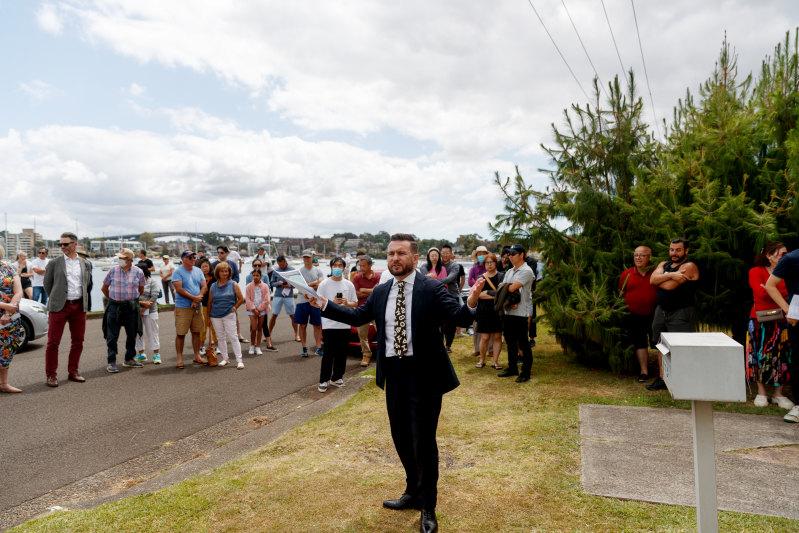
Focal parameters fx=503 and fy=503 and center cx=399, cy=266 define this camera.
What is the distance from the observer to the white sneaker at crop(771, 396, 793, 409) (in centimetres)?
577

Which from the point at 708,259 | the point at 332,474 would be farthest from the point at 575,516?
the point at 708,259

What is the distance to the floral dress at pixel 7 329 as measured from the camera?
679 centimetres

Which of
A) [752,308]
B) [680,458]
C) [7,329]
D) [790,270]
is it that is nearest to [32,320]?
[7,329]

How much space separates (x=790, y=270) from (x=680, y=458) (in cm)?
242

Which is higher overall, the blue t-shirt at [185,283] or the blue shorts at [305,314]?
the blue t-shirt at [185,283]

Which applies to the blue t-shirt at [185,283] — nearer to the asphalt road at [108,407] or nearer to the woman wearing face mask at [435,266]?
the asphalt road at [108,407]

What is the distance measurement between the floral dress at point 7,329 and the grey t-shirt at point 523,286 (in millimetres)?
6995

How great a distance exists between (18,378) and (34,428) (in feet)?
9.52

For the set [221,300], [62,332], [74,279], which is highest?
[74,279]

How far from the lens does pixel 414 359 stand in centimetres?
364

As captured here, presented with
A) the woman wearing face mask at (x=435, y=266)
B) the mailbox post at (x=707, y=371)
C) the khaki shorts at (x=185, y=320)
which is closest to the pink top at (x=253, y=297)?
the khaki shorts at (x=185, y=320)

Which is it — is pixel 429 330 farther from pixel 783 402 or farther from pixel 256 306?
pixel 256 306

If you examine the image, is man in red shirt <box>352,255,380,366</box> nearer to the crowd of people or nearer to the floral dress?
the crowd of people

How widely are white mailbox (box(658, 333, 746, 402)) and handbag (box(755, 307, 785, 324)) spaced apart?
4.08 m
